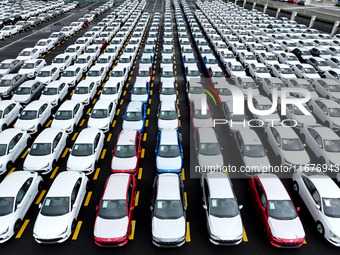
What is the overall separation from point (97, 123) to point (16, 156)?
4889 mm

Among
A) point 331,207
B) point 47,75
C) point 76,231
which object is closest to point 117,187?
point 76,231

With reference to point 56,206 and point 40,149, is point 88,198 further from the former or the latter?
point 40,149

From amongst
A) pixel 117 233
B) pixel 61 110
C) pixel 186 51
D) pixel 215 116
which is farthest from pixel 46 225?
pixel 186 51

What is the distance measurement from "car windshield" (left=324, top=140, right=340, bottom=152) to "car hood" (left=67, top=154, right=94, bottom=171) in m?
12.8

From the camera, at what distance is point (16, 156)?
13.6 metres

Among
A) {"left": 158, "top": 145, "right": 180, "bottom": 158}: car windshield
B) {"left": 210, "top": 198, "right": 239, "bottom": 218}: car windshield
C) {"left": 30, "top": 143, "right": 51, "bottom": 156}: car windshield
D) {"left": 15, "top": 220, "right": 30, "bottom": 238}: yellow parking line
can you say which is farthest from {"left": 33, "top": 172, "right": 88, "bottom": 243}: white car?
{"left": 210, "top": 198, "right": 239, "bottom": 218}: car windshield

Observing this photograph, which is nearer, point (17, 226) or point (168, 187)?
point (17, 226)

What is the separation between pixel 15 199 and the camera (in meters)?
9.98

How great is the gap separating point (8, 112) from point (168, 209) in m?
13.5

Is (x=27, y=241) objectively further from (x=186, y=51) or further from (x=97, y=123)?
(x=186, y=51)

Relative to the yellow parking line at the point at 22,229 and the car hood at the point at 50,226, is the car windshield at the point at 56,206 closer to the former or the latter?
the car hood at the point at 50,226

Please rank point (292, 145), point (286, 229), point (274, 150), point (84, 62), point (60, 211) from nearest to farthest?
point (286, 229), point (60, 211), point (292, 145), point (274, 150), point (84, 62)

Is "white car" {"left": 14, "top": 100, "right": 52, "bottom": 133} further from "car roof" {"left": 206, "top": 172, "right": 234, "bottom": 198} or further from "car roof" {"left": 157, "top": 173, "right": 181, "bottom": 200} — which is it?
"car roof" {"left": 206, "top": 172, "right": 234, "bottom": 198}

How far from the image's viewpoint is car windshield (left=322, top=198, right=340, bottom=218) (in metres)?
9.70
